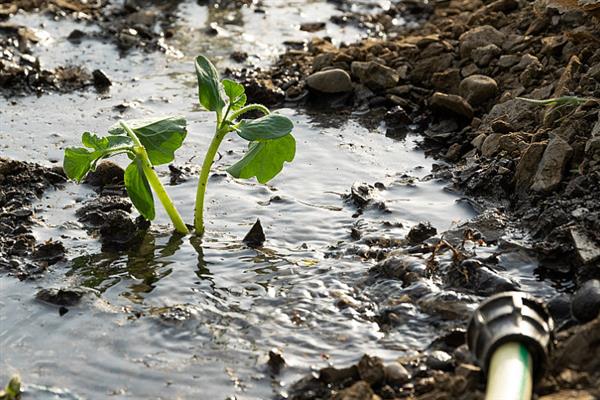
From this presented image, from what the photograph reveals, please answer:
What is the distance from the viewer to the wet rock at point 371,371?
129 inches

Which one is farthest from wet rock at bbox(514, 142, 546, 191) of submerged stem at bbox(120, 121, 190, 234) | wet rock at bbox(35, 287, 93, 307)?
wet rock at bbox(35, 287, 93, 307)

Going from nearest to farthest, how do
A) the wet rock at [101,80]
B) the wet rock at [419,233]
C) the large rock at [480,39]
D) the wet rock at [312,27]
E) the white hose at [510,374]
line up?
the white hose at [510,374]
the wet rock at [419,233]
the large rock at [480,39]
the wet rock at [101,80]
the wet rock at [312,27]

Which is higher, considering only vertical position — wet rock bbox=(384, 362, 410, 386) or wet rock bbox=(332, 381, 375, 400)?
wet rock bbox=(384, 362, 410, 386)

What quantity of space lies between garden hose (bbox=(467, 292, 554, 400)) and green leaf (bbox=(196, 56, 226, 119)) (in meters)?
1.86

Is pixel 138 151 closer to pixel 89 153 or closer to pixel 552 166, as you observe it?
pixel 89 153

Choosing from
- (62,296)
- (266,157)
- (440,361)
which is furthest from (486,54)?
(62,296)

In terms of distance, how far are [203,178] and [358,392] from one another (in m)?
1.65

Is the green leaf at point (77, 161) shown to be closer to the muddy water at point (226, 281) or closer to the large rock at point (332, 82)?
the muddy water at point (226, 281)

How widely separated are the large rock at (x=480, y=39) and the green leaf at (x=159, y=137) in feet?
8.64

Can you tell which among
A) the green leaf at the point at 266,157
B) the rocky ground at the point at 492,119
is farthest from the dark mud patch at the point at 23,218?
the rocky ground at the point at 492,119

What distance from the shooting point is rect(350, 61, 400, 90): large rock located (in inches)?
250

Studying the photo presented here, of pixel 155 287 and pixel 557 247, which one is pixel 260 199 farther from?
pixel 557 247

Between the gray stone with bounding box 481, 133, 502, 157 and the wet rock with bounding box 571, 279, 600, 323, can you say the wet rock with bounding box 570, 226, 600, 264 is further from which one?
the gray stone with bounding box 481, 133, 502, 157

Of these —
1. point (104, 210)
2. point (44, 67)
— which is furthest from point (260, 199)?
point (44, 67)
